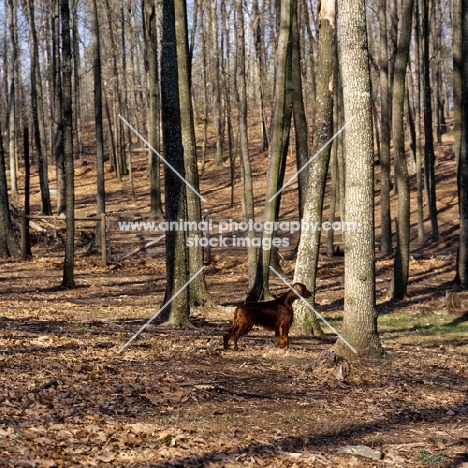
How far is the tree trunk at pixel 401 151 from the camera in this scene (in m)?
16.3

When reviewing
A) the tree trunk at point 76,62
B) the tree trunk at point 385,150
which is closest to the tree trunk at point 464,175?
the tree trunk at point 385,150

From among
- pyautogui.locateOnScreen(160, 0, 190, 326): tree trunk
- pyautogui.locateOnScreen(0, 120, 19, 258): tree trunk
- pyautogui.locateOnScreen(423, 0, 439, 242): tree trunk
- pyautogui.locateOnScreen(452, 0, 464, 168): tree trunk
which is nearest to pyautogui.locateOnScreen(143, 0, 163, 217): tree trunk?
pyautogui.locateOnScreen(0, 120, 19, 258): tree trunk

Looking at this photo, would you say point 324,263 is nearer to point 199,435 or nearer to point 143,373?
point 143,373

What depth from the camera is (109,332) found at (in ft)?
35.3

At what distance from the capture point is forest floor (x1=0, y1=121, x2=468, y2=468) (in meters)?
5.56

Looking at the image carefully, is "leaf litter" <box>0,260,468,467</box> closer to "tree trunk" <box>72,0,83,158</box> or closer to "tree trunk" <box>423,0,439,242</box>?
"tree trunk" <box>423,0,439,242</box>

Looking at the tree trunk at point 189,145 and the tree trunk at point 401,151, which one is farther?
the tree trunk at point 401,151

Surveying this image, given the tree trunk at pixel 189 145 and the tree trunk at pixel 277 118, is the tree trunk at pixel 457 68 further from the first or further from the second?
the tree trunk at pixel 189 145

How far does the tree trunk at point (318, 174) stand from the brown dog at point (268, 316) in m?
2.03

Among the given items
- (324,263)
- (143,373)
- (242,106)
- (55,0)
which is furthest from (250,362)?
(55,0)


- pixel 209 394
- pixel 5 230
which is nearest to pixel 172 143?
pixel 209 394

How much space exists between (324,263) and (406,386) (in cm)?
1411

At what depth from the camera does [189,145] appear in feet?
45.8

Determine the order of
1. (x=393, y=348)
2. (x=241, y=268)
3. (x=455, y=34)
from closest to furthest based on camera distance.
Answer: (x=393, y=348) → (x=455, y=34) → (x=241, y=268)
